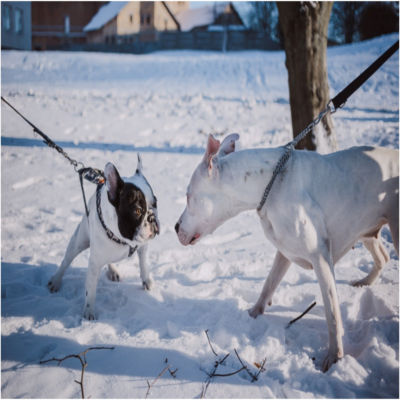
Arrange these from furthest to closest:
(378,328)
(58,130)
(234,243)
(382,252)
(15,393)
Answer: (58,130)
(234,243)
(382,252)
(378,328)
(15,393)

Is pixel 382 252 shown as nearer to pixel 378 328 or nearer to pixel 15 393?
pixel 378 328

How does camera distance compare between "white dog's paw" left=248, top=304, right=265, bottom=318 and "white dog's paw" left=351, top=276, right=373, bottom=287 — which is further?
"white dog's paw" left=351, top=276, right=373, bottom=287

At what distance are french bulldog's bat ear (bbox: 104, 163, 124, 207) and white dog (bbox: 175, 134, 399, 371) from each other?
0.56 meters

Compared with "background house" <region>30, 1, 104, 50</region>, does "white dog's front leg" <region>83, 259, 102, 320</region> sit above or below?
below

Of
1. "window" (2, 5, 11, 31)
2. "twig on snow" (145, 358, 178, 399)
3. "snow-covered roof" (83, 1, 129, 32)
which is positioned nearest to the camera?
"twig on snow" (145, 358, 178, 399)

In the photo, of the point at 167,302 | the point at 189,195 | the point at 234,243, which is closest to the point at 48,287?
the point at 167,302

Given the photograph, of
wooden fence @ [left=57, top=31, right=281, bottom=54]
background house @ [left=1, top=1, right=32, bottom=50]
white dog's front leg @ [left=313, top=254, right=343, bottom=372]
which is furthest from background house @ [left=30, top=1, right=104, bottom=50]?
white dog's front leg @ [left=313, top=254, right=343, bottom=372]

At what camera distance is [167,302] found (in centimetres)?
289

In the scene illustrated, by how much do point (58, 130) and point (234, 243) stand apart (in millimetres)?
6434

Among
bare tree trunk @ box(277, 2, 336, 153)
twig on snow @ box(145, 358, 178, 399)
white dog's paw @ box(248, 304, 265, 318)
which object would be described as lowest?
twig on snow @ box(145, 358, 178, 399)

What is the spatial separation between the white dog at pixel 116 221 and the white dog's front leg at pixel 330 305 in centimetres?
125

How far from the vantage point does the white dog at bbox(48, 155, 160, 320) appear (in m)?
2.42

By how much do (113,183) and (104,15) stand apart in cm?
3653

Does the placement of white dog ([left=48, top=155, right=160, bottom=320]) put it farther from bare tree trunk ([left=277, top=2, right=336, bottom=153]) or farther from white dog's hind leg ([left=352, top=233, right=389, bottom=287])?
bare tree trunk ([left=277, top=2, right=336, bottom=153])
